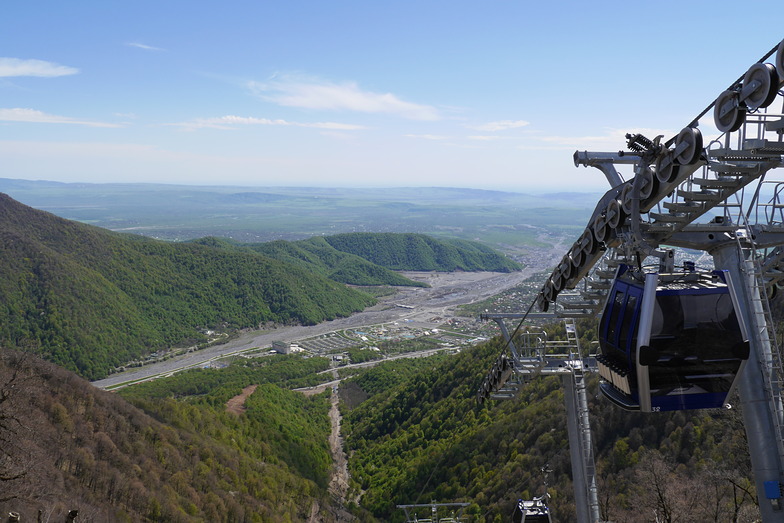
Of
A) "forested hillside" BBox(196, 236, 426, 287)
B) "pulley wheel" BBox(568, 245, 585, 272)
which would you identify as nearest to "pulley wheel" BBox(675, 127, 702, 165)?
"pulley wheel" BBox(568, 245, 585, 272)

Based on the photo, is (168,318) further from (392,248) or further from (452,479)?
(392,248)

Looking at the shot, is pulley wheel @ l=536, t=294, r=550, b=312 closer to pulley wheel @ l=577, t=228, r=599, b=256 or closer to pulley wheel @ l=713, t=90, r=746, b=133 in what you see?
pulley wheel @ l=577, t=228, r=599, b=256

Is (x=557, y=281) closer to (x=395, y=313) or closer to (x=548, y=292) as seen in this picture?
(x=548, y=292)

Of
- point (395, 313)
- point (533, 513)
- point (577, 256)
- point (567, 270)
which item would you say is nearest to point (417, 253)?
point (395, 313)

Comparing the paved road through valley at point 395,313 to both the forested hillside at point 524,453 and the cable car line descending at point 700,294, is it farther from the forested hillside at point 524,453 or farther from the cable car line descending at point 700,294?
the cable car line descending at point 700,294

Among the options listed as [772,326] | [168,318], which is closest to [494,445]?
[772,326]

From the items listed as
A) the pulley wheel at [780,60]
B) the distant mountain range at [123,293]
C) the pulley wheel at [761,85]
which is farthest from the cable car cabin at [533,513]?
the distant mountain range at [123,293]
